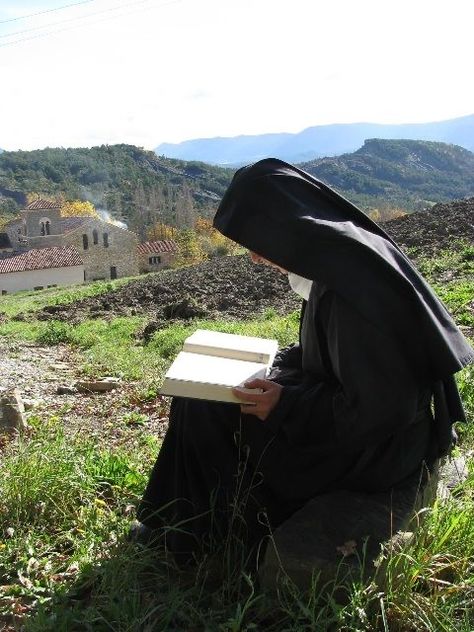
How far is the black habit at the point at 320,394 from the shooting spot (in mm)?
1945

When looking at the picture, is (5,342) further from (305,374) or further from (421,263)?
(305,374)

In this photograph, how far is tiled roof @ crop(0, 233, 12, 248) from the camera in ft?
176

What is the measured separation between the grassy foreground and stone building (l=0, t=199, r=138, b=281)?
41942mm

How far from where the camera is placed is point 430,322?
1970 millimetres

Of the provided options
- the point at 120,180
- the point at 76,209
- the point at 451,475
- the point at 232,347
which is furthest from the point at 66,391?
the point at 120,180

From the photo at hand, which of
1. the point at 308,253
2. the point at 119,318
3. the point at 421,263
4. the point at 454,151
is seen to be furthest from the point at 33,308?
the point at 454,151

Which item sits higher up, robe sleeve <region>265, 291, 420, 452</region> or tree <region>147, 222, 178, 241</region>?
robe sleeve <region>265, 291, 420, 452</region>

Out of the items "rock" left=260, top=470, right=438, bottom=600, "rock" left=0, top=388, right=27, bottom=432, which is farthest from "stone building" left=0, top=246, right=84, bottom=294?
"rock" left=260, top=470, right=438, bottom=600

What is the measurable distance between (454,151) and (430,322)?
172857 mm

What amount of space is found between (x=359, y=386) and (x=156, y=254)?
52646 millimetres

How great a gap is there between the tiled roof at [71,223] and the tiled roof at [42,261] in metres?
6.69

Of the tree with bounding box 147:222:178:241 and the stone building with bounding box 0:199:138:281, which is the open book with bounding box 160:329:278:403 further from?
the tree with bounding box 147:222:178:241

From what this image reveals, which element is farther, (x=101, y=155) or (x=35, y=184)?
(x=101, y=155)

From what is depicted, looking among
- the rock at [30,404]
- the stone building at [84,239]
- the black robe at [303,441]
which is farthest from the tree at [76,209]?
the black robe at [303,441]
